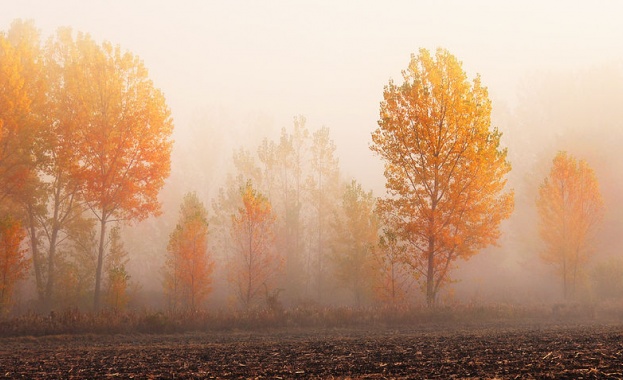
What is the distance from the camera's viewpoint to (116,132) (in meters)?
25.8

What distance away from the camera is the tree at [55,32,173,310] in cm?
2583

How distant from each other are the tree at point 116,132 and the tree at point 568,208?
25.7m

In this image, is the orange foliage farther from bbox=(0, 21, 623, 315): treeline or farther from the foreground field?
the foreground field

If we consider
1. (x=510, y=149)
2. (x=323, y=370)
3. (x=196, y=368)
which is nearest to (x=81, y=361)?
(x=196, y=368)

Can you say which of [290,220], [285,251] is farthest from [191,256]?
[290,220]

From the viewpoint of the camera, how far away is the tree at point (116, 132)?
25828mm

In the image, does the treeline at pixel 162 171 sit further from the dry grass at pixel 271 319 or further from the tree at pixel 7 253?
the dry grass at pixel 271 319

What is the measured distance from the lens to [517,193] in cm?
5494

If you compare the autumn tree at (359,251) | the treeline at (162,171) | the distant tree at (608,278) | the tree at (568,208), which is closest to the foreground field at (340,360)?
the treeline at (162,171)

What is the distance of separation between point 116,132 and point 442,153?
16448mm

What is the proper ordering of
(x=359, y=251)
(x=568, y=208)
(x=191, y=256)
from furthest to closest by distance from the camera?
(x=359, y=251) < (x=568, y=208) < (x=191, y=256)

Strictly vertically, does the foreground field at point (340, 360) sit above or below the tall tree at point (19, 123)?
below

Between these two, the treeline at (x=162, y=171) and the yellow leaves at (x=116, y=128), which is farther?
the yellow leaves at (x=116, y=128)

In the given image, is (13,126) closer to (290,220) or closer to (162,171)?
(162,171)
